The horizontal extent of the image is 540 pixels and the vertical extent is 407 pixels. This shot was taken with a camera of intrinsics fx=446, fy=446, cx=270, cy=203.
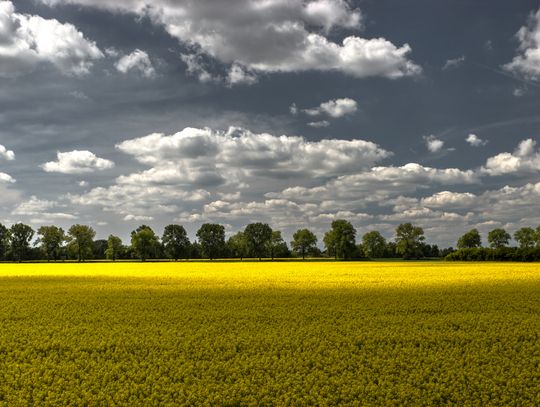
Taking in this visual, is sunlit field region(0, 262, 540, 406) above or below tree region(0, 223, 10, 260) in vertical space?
below

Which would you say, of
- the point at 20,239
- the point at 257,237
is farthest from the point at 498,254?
the point at 20,239

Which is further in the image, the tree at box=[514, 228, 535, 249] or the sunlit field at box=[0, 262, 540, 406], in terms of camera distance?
the tree at box=[514, 228, 535, 249]

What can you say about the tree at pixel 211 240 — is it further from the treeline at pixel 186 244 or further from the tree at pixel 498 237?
the tree at pixel 498 237

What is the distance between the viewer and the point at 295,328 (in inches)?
635

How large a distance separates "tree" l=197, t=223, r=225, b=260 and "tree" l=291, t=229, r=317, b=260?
1032 inches

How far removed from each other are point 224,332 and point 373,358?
18.0 ft

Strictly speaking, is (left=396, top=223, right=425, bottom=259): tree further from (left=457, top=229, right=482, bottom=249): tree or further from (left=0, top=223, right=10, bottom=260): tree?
(left=0, top=223, right=10, bottom=260): tree

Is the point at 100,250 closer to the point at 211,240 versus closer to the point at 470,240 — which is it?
the point at 211,240

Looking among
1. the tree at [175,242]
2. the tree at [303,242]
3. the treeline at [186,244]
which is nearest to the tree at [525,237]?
the treeline at [186,244]

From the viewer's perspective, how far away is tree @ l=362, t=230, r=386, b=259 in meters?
170

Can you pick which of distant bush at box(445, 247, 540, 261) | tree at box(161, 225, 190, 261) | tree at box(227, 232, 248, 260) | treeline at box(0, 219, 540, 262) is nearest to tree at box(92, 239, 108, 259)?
treeline at box(0, 219, 540, 262)

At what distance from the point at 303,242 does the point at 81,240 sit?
7178 cm

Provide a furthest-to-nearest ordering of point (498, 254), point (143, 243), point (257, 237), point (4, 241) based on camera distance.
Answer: point (257, 237) < point (4, 241) < point (143, 243) < point (498, 254)

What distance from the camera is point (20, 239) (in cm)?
14050
